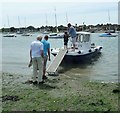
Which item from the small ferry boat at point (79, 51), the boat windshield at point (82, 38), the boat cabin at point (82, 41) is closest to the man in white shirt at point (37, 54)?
the small ferry boat at point (79, 51)

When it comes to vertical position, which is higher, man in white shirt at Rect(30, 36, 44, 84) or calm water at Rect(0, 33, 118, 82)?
man in white shirt at Rect(30, 36, 44, 84)

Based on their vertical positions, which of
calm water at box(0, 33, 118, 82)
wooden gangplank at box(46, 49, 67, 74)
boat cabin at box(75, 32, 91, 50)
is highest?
boat cabin at box(75, 32, 91, 50)

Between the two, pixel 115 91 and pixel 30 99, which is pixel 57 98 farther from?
pixel 115 91

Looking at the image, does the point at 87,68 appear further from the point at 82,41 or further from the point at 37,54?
the point at 37,54

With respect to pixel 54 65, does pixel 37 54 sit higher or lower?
higher

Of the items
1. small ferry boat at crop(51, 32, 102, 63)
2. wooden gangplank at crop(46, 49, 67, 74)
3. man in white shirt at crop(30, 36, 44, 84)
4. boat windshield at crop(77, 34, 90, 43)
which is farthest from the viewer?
boat windshield at crop(77, 34, 90, 43)

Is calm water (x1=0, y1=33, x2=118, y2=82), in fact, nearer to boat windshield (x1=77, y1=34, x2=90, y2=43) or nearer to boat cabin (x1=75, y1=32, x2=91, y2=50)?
boat cabin (x1=75, y1=32, x2=91, y2=50)

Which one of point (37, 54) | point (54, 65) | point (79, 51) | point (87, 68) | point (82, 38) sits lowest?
point (87, 68)

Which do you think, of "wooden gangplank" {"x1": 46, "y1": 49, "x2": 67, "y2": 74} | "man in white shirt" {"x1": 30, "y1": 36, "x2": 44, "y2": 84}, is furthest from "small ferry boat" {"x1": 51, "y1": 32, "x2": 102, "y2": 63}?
"man in white shirt" {"x1": 30, "y1": 36, "x2": 44, "y2": 84}

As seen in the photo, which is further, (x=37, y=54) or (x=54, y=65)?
(x=54, y=65)

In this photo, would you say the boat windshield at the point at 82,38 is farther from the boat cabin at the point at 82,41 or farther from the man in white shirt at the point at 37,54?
the man in white shirt at the point at 37,54

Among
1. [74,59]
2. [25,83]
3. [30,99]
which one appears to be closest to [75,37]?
[74,59]

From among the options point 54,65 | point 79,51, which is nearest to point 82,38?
point 79,51

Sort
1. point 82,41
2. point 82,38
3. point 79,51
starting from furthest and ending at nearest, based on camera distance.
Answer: point 82,38
point 82,41
point 79,51
